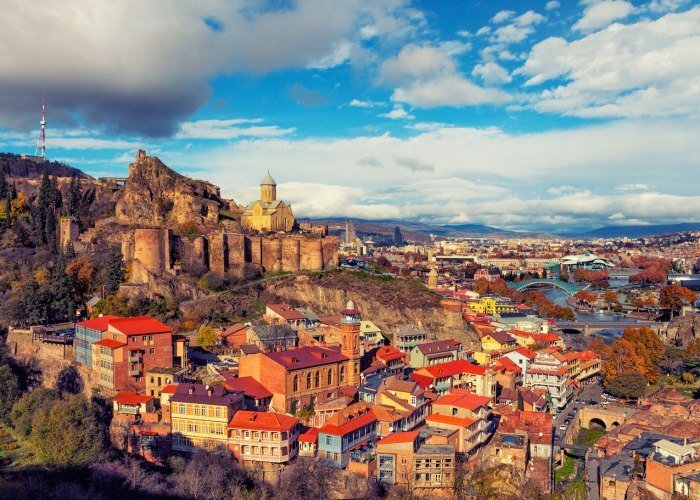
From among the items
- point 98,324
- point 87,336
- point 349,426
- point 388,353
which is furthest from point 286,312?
point 349,426

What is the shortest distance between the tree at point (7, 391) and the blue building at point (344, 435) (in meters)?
20.0

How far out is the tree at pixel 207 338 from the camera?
39750mm

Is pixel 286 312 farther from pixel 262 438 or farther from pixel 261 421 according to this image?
pixel 262 438

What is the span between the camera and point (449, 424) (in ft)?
96.7

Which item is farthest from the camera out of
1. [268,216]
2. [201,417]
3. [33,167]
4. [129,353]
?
[33,167]

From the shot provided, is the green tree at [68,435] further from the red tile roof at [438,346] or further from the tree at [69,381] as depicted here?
the red tile roof at [438,346]

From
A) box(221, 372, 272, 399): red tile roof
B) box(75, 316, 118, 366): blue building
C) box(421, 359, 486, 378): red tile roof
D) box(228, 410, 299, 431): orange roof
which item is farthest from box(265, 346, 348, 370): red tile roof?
box(75, 316, 118, 366): blue building

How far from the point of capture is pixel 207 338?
131 feet

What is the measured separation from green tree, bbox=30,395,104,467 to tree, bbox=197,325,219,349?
9859mm

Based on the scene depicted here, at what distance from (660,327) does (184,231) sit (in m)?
50.8

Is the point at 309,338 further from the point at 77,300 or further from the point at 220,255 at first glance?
the point at 77,300

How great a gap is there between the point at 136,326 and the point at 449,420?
18.4 m

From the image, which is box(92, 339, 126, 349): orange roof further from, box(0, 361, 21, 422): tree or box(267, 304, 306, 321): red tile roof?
box(267, 304, 306, 321): red tile roof

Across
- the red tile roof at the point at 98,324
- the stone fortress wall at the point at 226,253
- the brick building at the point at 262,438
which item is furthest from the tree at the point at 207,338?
the brick building at the point at 262,438
